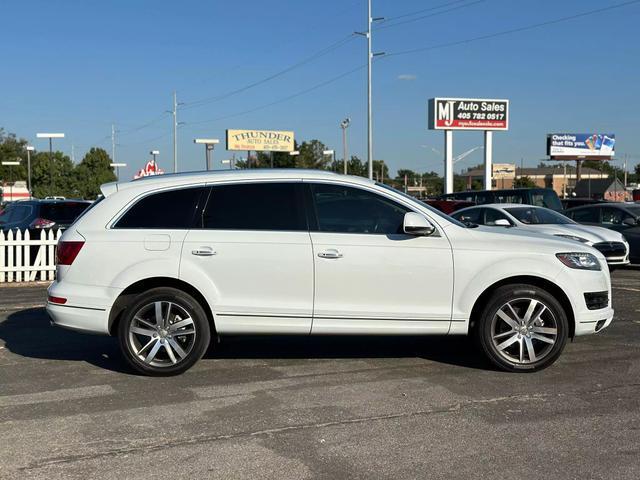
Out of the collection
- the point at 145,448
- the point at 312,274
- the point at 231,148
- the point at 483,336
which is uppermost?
the point at 231,148

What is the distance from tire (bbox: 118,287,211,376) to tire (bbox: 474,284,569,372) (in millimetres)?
2483

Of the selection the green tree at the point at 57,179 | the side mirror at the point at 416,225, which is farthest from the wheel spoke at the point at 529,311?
the green tree at the point at 57,179

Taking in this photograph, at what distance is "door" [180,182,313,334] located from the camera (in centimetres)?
591

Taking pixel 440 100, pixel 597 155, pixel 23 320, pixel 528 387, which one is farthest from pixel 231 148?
pixel 528 387

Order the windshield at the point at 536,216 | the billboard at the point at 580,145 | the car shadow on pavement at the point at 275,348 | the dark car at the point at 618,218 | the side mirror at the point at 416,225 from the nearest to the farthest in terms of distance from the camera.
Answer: the side mirror at the point at 416,225 → the car shadow on pavement at the point at 275,348 → the windshield at the point at 536,216 → the dark car at the point at 618,218 → the billboard at the point at 580,145

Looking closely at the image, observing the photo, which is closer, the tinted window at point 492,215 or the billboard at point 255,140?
the tinted window at point 492,215

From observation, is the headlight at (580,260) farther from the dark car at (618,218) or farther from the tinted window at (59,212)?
the tinted window at (59,212)

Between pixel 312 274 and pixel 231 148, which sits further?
pixel 231 148

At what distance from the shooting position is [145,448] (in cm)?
440

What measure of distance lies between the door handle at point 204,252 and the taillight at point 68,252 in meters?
1.03

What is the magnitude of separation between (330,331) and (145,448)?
81.8 inches

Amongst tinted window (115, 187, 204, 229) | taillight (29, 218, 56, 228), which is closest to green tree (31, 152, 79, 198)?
taillight (29, 218, 56, 228)

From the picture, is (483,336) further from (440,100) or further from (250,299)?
(440,100)

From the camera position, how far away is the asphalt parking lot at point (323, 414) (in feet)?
13.5
